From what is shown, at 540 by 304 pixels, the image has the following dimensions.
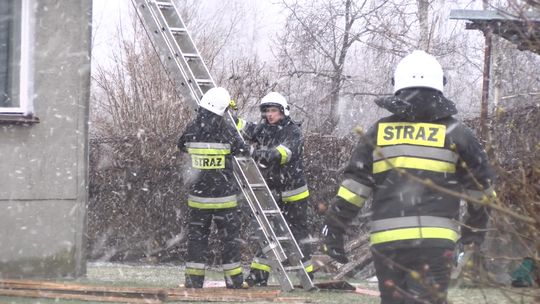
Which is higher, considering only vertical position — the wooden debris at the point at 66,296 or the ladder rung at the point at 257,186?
the ladder rung at the point at 257,186

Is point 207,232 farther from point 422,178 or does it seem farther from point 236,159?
point 422,178

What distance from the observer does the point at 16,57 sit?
32.7 feet

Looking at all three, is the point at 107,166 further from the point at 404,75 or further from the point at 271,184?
the point at 404,75

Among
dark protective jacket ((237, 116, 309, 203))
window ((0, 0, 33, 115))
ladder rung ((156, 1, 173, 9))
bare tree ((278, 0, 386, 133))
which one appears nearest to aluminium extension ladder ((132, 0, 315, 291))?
ladder rung ((156, 1, 173, 9))

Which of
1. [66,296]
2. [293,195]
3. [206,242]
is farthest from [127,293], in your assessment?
[293,195]

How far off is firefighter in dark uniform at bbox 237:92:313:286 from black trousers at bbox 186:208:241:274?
60 centimetres

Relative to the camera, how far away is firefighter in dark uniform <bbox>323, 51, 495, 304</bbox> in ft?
18.3

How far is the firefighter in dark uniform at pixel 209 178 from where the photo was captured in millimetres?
9703

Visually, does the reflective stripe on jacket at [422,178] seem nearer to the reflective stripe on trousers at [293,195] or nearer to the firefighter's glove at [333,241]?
the firefighter's glove at [333,241]

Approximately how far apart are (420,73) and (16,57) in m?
5.47

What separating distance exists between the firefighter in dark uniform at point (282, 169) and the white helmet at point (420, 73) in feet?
15.4

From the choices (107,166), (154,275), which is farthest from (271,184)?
(107,166)

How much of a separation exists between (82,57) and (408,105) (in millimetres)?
5365

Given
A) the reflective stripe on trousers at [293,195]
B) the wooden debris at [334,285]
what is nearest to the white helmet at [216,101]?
the reflective stripe on trousers at [293,195]
